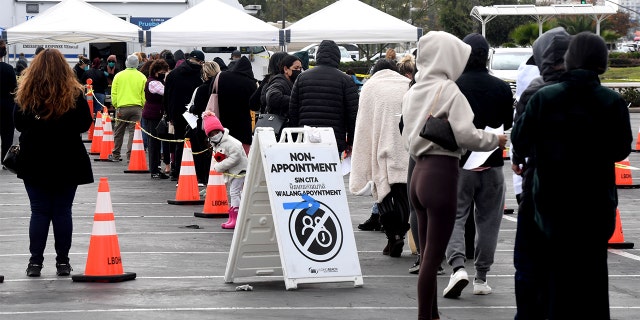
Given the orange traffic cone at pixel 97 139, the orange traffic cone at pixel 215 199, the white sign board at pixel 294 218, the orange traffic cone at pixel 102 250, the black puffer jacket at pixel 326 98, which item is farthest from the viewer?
the orange traffic cone at pixel 97 139

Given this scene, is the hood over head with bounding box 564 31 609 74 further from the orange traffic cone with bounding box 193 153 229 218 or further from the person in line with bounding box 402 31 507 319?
the orange traffic cone with bounding box 193 153 229 218

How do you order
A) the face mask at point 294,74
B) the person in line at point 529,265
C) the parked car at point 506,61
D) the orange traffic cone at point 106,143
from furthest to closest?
the parked car at point 506,61
the orange traffic cone at point 106,143
the face mask at point 294,74
the person in line at point 529,265

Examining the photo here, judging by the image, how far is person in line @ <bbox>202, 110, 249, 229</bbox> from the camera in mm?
13047

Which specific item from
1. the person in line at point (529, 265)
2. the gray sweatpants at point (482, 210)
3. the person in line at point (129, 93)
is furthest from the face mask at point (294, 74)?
the person in line at point (129, 93)

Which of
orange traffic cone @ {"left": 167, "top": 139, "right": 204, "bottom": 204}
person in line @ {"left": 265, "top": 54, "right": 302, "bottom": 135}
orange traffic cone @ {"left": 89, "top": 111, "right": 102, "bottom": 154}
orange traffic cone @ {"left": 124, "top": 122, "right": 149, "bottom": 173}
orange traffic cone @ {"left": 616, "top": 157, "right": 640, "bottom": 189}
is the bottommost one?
orange traffic cone @ {"left": 89, "top": 111, "right": 102, "bottom": 154}

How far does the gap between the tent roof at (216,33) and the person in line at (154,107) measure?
491 cm

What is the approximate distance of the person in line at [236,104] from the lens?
15078 millimetres

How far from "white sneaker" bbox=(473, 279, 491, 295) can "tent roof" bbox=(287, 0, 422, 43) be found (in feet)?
50.4

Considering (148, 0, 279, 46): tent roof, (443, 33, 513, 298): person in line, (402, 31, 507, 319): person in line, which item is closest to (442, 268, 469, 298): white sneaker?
(443, 33, 513, 298): person in line

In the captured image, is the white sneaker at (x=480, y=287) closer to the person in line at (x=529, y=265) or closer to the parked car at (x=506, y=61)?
the person in line at (x=529, y=265)

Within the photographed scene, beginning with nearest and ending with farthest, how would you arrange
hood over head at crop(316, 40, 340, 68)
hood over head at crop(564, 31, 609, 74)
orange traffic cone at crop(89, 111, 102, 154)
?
hood over head at crop(564, 31, 609, 74)
hood over head at crop(316, 40, 340, 68)
orange traffic cone at crop(89, 111, 102, 154)

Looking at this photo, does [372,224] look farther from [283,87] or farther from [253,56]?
[253,56]

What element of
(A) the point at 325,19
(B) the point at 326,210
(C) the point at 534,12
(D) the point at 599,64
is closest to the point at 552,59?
(D) the point at 599,64

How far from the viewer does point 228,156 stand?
13125mm
